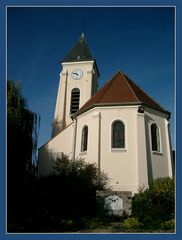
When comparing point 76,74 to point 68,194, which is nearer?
point 68,194

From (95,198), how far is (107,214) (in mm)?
1212

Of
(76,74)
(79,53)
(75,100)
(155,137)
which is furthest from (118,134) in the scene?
(79,53)

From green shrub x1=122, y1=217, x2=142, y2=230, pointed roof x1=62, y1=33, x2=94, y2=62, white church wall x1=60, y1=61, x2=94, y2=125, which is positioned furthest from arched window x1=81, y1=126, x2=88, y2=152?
pointed roof x1=62, y1=33, x2=94, y2=62

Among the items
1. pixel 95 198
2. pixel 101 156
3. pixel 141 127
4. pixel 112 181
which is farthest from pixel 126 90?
pixel 95 198

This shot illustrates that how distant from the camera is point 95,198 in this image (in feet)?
59.2

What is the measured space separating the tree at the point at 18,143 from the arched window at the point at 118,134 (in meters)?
5.44

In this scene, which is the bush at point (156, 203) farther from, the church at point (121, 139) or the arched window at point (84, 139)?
the arched window at point (84, 139)

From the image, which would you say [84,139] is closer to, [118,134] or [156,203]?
[118,134]

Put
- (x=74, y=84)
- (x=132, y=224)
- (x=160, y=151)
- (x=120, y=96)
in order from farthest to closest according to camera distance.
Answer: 1. (x=74, y=84)
2. (x=120, y=96)
3. (x=160, y=151)
4. (x=132, y=224)

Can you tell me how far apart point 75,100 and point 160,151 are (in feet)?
49.2

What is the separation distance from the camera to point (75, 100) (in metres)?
34.1

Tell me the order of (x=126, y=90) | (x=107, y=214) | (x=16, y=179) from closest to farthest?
1. (x=16, y=179)
2. (x=107, y=214)
3. (x=126, y=90)

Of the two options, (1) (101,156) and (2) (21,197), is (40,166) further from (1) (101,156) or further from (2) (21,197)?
(2) (21,197)

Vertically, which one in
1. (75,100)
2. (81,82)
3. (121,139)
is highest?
(81,82)
